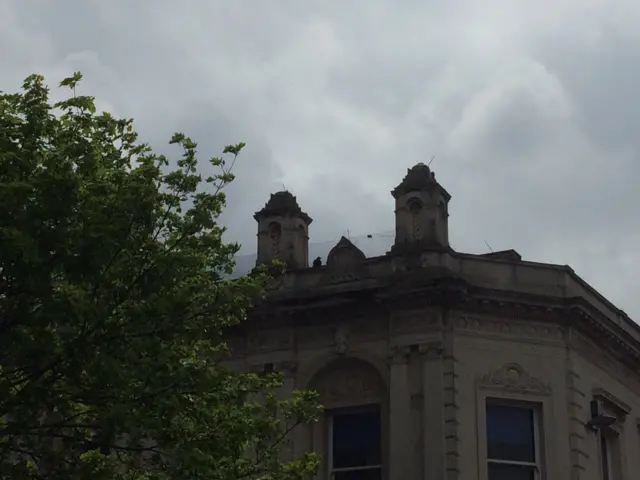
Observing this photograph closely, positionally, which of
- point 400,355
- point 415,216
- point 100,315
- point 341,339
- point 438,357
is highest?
A: point 415,216

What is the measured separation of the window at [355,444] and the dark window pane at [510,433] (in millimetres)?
2248

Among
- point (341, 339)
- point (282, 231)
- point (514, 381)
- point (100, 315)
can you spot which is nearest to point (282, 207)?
point (282, 231)

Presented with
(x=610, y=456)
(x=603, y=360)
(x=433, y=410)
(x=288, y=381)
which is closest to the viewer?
(x=433, y=410)

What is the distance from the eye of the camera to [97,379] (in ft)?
45.8

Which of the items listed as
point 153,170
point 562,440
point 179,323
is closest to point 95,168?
point 153,170

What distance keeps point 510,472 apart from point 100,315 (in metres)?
11.9

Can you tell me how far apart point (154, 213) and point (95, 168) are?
94 cm

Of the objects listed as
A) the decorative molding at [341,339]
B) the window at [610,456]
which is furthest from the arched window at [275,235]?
the window at [610,456]

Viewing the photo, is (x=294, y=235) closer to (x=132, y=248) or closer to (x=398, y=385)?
(x=398, y=385)

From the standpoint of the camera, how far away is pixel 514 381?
2370 cm

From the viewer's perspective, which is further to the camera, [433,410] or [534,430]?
[534,430]

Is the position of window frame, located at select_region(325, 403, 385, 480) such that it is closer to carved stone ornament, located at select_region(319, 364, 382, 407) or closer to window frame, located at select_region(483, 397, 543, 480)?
carved stone ornament, located at select_region(319, 364, 382, 407)

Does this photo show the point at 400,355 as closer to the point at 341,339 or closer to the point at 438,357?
the point at 438,357

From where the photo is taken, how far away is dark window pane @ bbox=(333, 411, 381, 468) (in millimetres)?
23844
